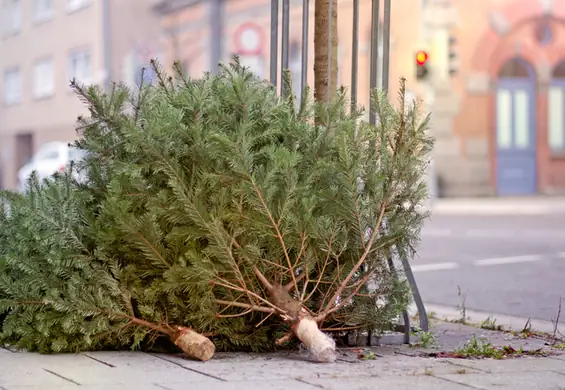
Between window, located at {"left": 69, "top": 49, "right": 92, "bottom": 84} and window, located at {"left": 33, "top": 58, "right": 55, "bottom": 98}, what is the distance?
162 centimetres

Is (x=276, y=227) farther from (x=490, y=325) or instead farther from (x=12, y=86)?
(x=12, y=86)

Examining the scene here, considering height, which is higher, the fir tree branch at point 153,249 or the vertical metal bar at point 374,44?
the vertical metal bar at point 374,44

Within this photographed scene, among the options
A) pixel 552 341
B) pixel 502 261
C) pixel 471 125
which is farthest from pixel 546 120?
pixel 552 341

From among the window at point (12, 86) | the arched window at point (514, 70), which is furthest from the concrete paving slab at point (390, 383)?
the window at point (12, 86)

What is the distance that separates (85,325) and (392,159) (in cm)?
180

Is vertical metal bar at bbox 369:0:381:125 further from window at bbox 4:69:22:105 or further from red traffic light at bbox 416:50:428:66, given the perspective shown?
window at bbox 4:69:22:105

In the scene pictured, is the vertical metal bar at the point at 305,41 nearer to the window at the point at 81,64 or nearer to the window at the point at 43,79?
the window at the point at 81,64

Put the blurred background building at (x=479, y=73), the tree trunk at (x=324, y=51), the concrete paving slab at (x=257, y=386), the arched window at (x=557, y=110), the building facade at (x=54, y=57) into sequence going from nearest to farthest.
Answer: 1. the concrete paving slab at (x=257, y=386)
2. the tree trunk at (x=324, y=51)
3. the blurred background building at (x=479, y=73)
4. the arched window at (x=557, y=110)
5. the building facade at (x=54, y=57)

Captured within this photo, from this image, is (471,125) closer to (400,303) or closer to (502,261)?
(502,261)

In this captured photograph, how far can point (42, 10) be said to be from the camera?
131ft

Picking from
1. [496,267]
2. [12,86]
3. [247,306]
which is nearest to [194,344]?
[247,306]

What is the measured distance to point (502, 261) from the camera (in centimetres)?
1241

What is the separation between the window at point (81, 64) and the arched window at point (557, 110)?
14.9 meters

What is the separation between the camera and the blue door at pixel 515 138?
29516mm
